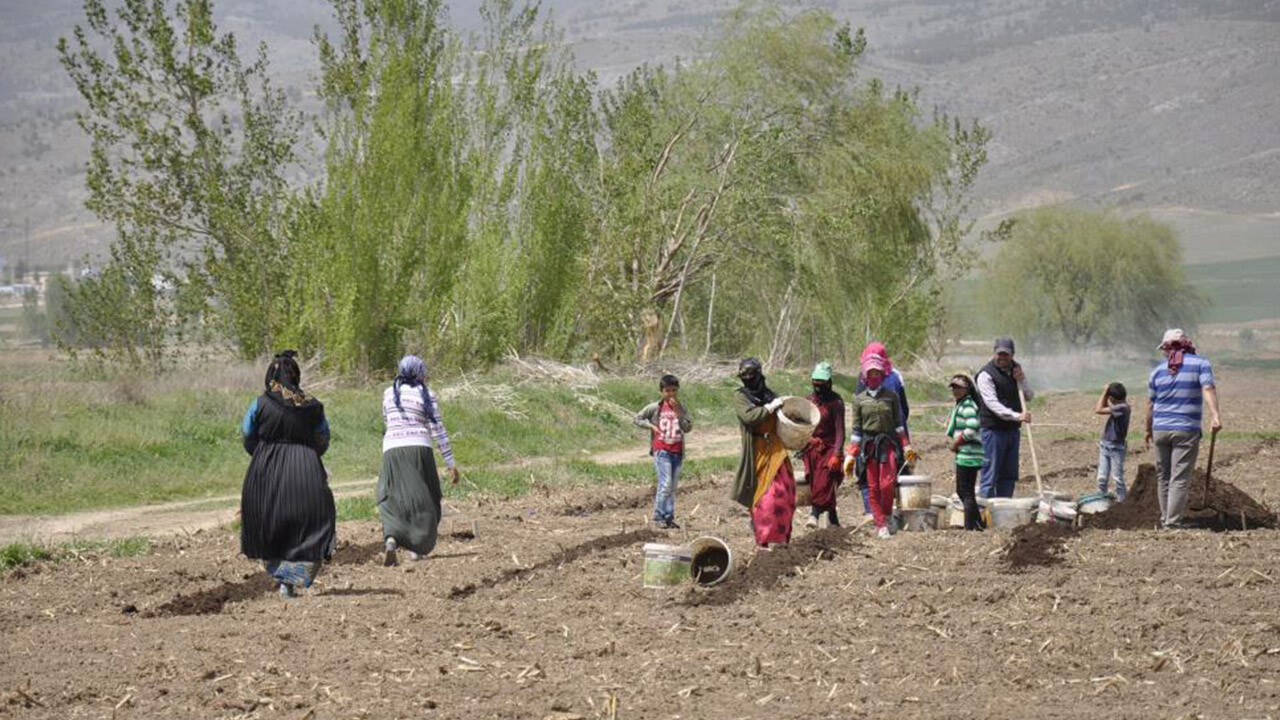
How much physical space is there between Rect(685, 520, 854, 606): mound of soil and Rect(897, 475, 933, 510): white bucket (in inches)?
25.7

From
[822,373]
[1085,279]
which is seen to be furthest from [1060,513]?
[1085,279]

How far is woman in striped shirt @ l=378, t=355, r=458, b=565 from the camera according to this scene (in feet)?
42.6

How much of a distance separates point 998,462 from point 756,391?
106 inches

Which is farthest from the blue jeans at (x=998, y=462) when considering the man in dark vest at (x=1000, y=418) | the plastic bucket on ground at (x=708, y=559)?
the plastic bucket on ground at (x=708, y=559)

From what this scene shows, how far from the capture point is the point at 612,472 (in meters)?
21.2

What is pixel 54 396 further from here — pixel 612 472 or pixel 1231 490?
pixel 1231 490

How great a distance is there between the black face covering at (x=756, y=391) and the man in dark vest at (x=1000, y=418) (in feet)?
7.16

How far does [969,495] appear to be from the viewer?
1404cm

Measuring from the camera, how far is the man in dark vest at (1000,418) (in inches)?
558

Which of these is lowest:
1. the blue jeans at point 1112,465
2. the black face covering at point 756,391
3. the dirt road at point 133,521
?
the dirt road at point 133,521

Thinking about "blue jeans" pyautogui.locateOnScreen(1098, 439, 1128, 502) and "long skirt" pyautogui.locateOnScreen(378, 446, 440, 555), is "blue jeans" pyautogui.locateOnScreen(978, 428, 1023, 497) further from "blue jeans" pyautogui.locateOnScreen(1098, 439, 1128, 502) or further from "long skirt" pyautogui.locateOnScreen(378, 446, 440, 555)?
"long skirt" pyautogui.locateOnScreen(378, 446, 440, 555)

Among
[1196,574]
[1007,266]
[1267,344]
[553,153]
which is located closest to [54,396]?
[553,153]

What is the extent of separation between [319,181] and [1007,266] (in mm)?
56893

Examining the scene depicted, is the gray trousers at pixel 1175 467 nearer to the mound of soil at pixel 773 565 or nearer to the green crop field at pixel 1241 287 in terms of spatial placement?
the mound of soil at pixel 773 565
